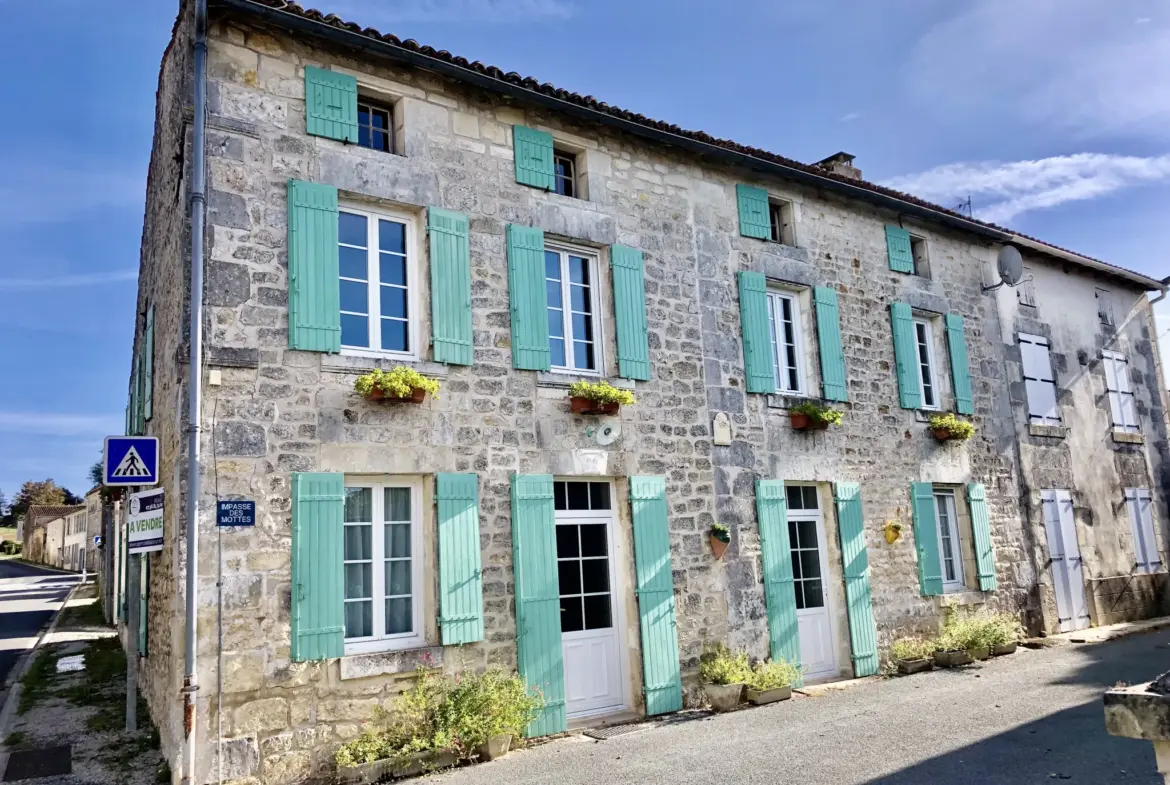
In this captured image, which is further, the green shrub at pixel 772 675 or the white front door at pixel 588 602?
the green shrub at pixel 772 675

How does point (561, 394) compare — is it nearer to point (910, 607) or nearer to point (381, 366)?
point (381, 366)

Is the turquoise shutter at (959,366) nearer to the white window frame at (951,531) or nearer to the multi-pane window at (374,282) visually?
the white window frame at (951,531)

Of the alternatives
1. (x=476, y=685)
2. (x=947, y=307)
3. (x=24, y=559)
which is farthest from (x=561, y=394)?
(x=24, y=559)

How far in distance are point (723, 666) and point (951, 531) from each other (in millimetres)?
4655

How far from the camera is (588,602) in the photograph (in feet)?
25.8

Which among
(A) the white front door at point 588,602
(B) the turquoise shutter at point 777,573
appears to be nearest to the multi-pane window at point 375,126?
(A) the white front door at point 588,602

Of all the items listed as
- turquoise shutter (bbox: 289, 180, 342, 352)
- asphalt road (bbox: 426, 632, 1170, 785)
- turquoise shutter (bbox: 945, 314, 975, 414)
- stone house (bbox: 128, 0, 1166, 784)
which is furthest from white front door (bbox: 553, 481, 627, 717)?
turquoise shutter (bbox: 945, 314, 975, 414)

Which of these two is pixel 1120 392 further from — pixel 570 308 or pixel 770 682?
pixel 570 308

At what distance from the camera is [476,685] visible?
21.9 ft

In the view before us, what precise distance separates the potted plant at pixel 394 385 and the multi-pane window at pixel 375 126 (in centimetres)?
210

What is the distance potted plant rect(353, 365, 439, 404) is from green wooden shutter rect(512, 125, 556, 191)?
2345 mm

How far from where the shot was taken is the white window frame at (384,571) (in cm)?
664

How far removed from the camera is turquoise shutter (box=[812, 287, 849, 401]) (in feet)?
32.9

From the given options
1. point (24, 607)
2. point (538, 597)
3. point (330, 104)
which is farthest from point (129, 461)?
point (24, 607)
